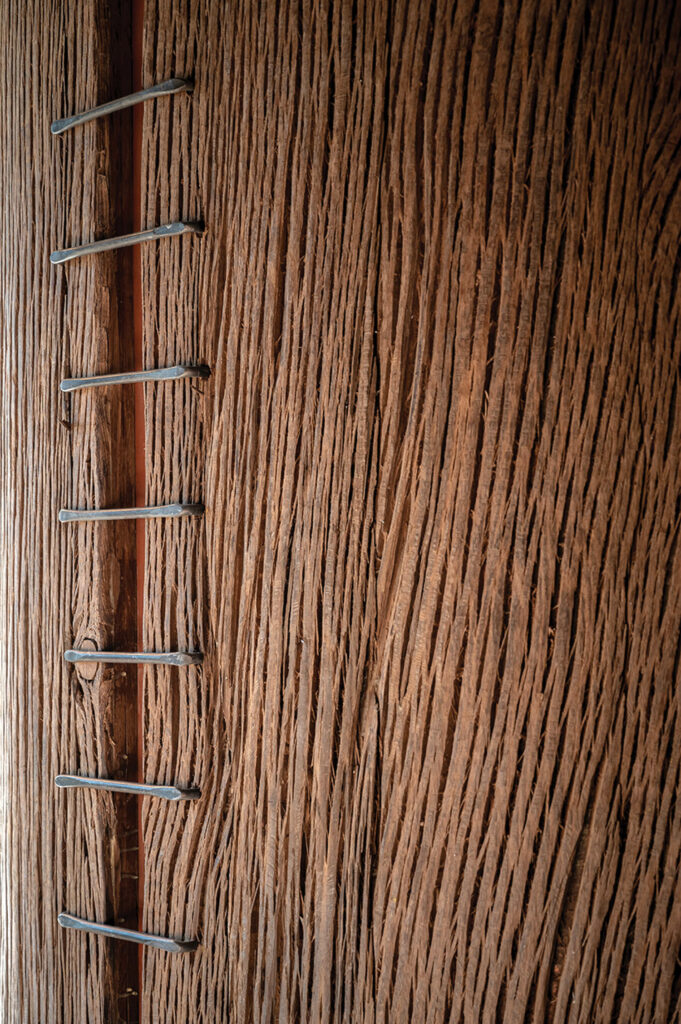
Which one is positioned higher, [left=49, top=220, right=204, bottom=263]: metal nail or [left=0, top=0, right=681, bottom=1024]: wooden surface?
[left=49, top=220, right=204, bottom=263]: metal nail

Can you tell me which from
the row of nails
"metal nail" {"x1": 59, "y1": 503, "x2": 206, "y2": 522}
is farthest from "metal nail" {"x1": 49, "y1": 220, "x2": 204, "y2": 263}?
"metal nail" {"x1": 59, "y1": 503, "x2": 206, "y2": 522}

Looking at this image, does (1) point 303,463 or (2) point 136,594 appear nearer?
(1) point 303,463

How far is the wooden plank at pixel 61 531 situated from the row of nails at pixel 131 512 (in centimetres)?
1

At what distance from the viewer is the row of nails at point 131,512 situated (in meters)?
0.98

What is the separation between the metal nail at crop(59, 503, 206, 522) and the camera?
0.99 m

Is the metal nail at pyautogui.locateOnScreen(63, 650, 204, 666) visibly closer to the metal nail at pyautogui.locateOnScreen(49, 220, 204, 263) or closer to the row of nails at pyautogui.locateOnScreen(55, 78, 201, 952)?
the row of nails at pyautogui.locateOnScreen(55, 78, 201, 952)

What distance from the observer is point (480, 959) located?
0.83 m

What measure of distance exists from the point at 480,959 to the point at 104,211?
811 millimetres

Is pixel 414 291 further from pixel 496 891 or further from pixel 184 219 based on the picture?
pixel 496 891

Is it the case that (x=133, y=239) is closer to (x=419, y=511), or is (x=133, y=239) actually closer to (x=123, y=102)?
(x=123, y=102)

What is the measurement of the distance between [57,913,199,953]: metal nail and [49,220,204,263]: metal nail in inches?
27.4

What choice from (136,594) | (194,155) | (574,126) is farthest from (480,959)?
(194,155)

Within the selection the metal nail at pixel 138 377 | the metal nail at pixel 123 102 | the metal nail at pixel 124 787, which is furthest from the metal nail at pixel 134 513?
the metal nail at pixel 123 102

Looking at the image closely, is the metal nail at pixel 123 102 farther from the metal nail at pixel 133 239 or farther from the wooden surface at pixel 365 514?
the metal nail at pixel 133 239
